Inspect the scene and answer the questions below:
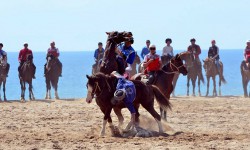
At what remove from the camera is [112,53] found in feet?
54.4

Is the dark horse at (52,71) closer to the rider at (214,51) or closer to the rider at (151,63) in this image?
the rider at (214,51)

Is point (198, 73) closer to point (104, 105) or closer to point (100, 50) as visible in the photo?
A: point (100, 50)

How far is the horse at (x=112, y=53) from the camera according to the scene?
653 inches

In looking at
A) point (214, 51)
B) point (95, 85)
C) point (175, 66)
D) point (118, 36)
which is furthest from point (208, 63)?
point (95, 85)

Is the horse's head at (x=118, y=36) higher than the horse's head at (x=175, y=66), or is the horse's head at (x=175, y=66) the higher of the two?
the horse's head at (x=118, y=36)

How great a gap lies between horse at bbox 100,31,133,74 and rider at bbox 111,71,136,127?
394 millimetres

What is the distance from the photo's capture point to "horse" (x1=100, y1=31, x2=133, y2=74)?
54.4 ft

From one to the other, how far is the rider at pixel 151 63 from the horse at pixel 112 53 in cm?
235

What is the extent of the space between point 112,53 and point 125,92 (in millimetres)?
1103

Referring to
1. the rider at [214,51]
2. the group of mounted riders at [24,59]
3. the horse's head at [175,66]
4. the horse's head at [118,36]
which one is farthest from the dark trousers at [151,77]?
the rider at [214,51]

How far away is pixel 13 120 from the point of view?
20562 mm

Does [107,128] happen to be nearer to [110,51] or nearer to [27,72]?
[110,51]

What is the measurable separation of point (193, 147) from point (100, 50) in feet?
54.6

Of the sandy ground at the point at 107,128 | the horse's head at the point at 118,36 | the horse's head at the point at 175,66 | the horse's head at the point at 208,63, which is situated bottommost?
the sandy ground at the point at 107,128
